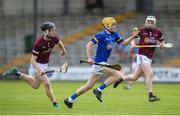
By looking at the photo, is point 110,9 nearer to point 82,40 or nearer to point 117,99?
point 82,40

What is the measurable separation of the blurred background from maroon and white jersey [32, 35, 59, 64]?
642 inches

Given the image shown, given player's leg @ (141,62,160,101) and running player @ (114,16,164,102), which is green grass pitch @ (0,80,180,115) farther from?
running player @ (114,16,164,102)

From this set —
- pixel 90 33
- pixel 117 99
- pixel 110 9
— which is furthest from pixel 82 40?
pixel 117 99

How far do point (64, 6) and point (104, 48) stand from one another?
24300mm

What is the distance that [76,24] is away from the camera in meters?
41.3

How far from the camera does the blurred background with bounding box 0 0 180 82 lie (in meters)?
37.5

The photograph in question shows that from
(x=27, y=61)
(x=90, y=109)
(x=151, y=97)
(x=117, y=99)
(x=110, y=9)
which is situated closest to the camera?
(x=90, y=109)

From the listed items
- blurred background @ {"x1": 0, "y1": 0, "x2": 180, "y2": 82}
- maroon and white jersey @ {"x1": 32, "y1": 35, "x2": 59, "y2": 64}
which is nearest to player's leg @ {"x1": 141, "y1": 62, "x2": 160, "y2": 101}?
maroon and white jersey @ {"x1": 32, "y1": 35, "x2": 59, "y2": 64}

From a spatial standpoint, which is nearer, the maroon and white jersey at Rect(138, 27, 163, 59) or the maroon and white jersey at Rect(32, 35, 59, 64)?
the maroon and white jersey at Rect(32, 35, 59, 64)

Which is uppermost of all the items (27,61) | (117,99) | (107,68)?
(107,68)

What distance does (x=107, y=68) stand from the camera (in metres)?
19.2

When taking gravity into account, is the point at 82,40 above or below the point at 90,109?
below

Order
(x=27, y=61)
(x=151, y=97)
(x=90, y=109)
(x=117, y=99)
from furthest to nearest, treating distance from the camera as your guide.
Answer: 1. (x=27, y=61)
2. (x=117, y=99)
3. (x=151, y=97)
4. (x=90, y=109)

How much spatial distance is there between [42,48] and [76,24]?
22.5 meters
